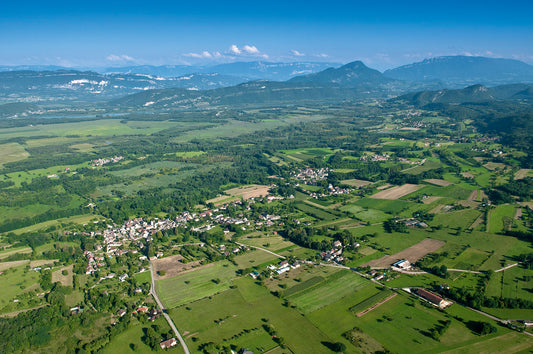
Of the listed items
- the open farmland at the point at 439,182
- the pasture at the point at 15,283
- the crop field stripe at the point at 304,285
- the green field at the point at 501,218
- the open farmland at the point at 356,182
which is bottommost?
the pasture at the point at 15,283

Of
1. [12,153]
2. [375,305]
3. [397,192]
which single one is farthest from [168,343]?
[12,153]

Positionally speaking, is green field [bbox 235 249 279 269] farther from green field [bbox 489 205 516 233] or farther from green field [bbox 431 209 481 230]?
green field [bbox 489 205 516 233]

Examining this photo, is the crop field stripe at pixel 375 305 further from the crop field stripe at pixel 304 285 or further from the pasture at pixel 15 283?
the pasture at pixel 15 283

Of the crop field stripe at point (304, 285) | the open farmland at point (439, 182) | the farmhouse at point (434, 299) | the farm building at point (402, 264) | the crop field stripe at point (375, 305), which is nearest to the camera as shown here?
the crop field stripe at point (375, 305)

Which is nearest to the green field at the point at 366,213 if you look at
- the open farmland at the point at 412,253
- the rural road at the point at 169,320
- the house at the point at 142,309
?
the open farmland at the point at 412,253

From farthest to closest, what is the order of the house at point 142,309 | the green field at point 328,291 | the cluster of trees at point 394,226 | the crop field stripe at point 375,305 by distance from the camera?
the cluster of trees at point 394,226
the green field at point 328,291
the house at point 142,309
the crop field stripe at point 375,305

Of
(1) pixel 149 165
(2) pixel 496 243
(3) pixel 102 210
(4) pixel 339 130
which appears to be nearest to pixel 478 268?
(2) pixel 496 243

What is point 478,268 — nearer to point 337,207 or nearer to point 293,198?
point 337,207

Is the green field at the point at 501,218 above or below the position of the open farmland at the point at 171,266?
above
